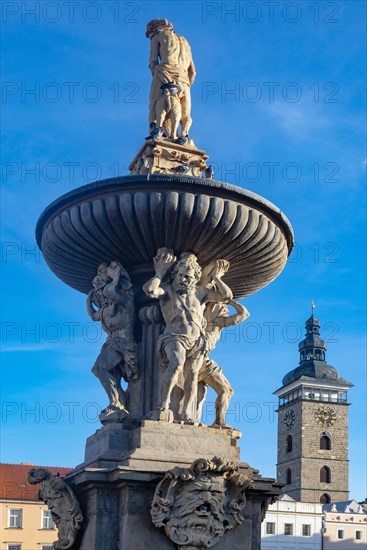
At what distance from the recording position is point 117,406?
880 centimetres

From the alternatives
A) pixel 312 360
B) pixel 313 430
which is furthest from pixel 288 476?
pixel 312 360

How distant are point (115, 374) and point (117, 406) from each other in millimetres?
329

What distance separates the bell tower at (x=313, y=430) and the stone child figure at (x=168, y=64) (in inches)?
3522

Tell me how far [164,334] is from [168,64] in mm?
3204

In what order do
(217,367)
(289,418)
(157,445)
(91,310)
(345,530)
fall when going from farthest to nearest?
(289,418)
(345,530)
(91,310)
(217,367)
(157,445)

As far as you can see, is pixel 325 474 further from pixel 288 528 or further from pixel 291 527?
pixel 288 528

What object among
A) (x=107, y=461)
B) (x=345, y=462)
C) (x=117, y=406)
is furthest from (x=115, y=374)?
(x=345, y=462)

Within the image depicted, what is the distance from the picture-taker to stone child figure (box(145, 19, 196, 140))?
10.3 m

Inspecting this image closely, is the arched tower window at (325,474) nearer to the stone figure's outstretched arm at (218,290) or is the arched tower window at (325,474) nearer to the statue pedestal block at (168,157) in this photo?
the statue pedestal block at (168,157)

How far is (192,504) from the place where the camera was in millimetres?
7852

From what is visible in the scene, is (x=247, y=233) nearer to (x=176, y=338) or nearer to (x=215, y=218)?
(x=215, y=218)

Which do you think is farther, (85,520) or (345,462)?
(345,462)

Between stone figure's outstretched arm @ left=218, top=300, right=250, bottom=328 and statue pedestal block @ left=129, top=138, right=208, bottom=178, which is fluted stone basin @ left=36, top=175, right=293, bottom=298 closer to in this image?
stone figure's outstretched arm @ left=218, top=300, right=250, bottom=328

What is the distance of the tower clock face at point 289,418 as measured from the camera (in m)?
103
